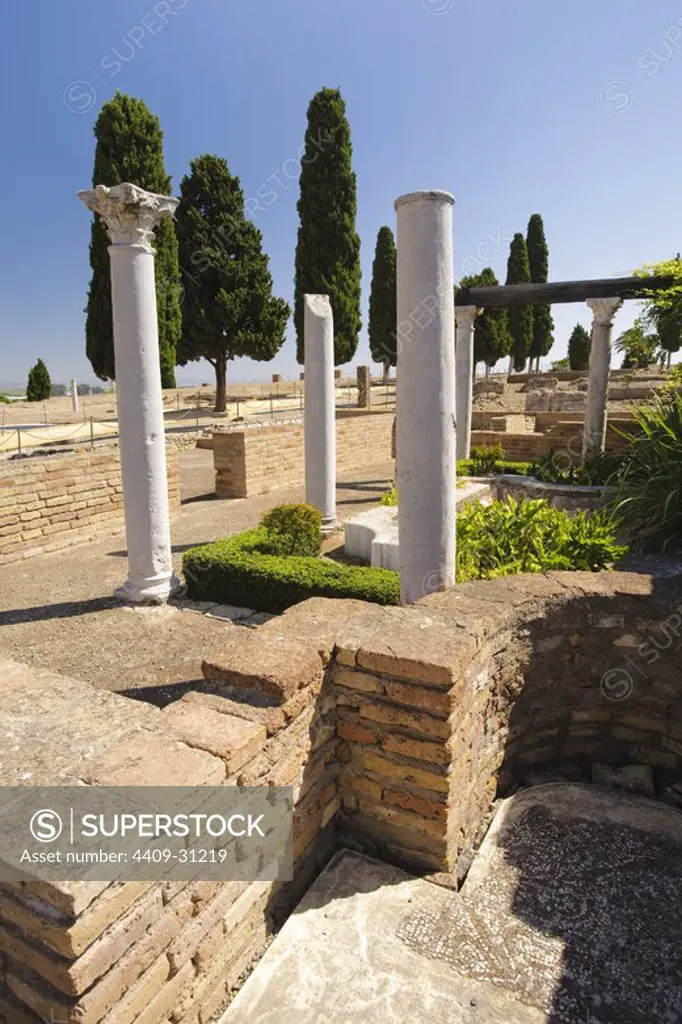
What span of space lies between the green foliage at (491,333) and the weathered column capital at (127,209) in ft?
95.3

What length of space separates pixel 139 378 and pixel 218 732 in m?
4.87

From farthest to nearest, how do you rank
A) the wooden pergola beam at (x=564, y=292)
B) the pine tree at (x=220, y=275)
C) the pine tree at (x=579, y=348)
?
the pine tree at (x=579, y=348), the pine tree at (x=220, y=275), the wooden pergola beam at (x=564, y=292)

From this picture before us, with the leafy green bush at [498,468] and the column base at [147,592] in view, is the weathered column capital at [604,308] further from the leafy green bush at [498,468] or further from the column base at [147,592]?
the column base at [147,592]

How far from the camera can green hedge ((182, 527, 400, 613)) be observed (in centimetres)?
610

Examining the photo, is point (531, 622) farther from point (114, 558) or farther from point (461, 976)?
point (114, 558)

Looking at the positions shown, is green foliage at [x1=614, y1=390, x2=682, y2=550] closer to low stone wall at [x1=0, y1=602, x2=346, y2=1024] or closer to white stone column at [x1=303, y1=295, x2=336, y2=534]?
low stone wall at [x1=0, y1=602, x2=346, y2=1024]

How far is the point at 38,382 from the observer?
32031mm

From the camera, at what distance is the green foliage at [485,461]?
1252 cm

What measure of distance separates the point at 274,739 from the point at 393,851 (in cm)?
92

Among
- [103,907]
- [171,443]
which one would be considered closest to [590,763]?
[103,907]

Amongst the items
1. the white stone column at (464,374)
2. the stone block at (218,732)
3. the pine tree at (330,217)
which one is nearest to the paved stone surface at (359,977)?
the stone block at (218,732)

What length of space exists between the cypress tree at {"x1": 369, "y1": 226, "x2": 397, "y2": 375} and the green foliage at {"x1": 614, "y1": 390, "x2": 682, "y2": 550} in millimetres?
28051

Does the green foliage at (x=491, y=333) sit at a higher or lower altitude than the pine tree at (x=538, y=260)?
lower

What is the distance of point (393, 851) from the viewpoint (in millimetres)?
2951
